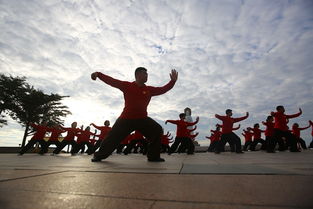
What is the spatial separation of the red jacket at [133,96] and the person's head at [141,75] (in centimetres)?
14

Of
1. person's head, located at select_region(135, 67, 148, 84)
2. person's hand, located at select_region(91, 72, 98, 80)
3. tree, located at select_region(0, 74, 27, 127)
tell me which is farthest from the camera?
tree, located at select_region(0, 74, 27, 127)

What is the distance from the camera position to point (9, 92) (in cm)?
2186

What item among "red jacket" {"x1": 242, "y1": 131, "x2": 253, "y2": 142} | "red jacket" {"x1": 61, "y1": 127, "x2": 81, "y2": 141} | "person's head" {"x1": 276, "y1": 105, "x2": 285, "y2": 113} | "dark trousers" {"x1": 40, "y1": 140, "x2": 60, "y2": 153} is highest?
"person's head" {"x1": 276, "y1": 105, "x2": 285, "y2": 113}

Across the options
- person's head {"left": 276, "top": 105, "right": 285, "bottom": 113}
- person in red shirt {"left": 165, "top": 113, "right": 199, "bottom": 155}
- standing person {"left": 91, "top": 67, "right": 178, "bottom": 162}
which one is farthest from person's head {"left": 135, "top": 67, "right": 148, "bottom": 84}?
person's head {"left": 276, "top": 105, "right": 285, "bottom": 113}

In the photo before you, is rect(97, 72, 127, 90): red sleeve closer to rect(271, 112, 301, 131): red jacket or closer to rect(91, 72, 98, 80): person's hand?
rect(91, 72, 98, 80): person's hand

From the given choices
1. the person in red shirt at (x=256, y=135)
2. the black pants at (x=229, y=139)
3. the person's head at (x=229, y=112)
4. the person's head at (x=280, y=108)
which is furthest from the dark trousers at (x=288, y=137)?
the person in red shirt at (x=256, y=135)

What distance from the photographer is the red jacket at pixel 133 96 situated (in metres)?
4.20

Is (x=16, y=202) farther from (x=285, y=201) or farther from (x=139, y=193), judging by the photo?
(x=285, y=201)

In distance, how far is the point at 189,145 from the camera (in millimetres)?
8258

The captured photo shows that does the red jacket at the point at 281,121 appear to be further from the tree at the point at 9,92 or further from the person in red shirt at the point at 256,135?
the tree at the point at 9,92

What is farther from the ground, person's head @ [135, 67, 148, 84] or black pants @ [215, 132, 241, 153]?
person's head @ [135, 67, 148, 84]

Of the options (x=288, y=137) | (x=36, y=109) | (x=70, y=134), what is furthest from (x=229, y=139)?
(x=36, y=109)

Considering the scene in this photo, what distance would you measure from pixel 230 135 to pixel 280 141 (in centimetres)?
207

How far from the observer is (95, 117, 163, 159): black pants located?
414 cm
